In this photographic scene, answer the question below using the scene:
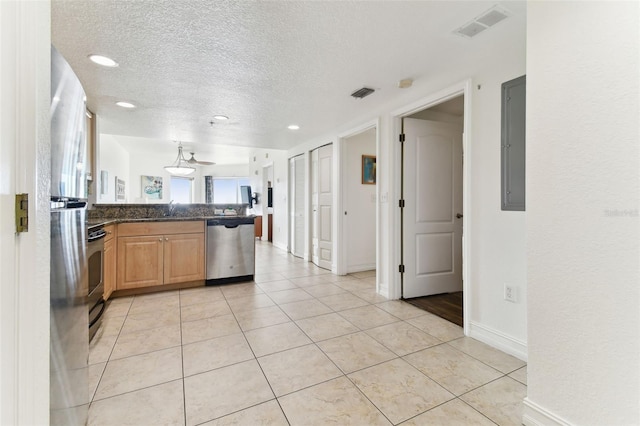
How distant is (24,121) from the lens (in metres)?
0.63

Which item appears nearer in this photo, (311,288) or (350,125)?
(311,288)

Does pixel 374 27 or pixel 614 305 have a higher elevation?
pixel 374 27

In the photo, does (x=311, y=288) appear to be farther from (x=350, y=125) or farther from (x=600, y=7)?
(x=600, y=7)

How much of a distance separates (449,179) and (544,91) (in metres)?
2.06

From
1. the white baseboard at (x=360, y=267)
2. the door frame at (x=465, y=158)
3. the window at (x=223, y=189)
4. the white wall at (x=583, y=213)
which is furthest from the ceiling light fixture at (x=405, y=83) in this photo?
the window at (x=223, y=189)

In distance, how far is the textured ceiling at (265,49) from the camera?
1682 mm

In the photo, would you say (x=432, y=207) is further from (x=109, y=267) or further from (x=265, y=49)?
(x=109, y=267)

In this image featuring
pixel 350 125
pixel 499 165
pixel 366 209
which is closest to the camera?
pixel 499 165

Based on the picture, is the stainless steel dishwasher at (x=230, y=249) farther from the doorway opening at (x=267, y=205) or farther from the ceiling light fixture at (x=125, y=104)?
the doorway opening at (x=267, y=205)

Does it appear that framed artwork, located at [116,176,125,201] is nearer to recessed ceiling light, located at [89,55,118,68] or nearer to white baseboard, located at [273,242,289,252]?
white baseboard, located at [273,242,289,252]

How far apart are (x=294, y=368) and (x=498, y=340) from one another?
5.04ft

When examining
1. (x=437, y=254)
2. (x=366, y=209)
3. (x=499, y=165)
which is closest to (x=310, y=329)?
(x=437, y=254)

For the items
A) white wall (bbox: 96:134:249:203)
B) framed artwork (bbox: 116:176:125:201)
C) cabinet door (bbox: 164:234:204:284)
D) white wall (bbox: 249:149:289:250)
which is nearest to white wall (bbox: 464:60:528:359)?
cabinet door (bbox: 164:234:204:284)

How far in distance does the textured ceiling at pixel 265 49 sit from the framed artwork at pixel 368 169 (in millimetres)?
1259
